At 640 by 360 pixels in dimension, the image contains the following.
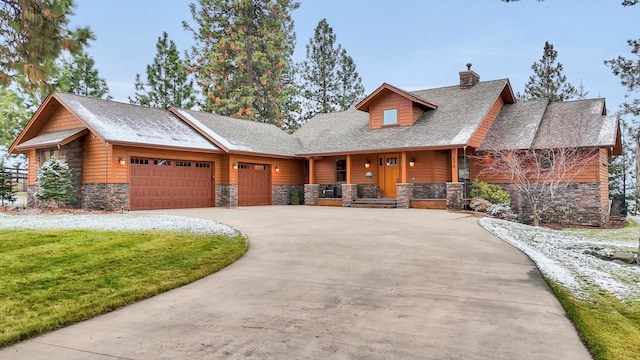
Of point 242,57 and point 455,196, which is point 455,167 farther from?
point 242,57

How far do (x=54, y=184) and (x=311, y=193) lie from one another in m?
11.1

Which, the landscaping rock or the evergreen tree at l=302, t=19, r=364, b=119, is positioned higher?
the evergreen tree at l=302, t=19, r=364, b=119

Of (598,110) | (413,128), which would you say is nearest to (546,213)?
(598,110)

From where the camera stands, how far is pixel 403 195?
17281 millimetres

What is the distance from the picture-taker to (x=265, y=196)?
2077 centimetres

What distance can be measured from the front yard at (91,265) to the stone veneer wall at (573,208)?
501 inches

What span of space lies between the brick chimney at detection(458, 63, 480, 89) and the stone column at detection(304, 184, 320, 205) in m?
9.34

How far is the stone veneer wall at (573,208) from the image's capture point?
50.5ft

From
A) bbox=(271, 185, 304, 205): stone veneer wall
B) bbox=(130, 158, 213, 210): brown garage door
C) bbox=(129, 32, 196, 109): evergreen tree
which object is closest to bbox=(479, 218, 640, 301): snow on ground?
bbox=(130, 158, 213, 210): brown garage door

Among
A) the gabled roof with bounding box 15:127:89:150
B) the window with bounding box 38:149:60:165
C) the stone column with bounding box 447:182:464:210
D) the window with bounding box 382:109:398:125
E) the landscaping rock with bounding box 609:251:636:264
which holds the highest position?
the window with bounding box 382:109:398:125

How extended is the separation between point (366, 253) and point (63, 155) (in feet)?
45.8

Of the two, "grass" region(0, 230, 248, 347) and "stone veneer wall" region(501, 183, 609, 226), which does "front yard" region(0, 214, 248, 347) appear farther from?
"stone veneer wall" region(501, 183, 609, 226)

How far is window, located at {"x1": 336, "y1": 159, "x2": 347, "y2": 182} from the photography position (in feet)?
67.7

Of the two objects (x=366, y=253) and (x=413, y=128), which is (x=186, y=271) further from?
(x=413, y=128)
